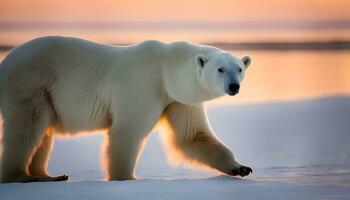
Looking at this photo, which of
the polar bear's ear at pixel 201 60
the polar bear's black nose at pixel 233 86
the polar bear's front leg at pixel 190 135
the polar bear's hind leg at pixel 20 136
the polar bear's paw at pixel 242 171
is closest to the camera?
the polar bear's black nose at pixel 233 86

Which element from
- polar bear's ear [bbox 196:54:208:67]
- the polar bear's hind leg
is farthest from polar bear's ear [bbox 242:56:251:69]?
the polar bear's hind leg

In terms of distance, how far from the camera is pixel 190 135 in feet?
26.4

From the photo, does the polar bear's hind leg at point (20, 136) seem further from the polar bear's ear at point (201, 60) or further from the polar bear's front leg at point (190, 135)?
the polar bear's ear at point (201, 60)

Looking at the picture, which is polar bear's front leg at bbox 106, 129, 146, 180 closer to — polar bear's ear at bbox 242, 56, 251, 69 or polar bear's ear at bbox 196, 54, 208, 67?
polar bear's ear at bbox 196, 54, 208, 67

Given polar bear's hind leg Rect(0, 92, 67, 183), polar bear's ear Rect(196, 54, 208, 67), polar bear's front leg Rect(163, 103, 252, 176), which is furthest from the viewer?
polar bear's front leg Rect(163, 103, 252, 176)

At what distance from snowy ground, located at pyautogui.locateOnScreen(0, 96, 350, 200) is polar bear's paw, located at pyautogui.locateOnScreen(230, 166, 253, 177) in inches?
2.3

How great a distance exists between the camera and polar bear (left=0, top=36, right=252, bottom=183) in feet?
25.1

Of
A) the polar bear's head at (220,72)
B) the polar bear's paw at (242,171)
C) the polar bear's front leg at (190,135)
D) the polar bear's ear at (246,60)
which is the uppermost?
the polar bear's ear at (246,60)

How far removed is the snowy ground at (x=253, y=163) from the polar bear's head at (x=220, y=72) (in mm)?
746

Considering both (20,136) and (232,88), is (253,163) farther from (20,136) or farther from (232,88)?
(20,136)

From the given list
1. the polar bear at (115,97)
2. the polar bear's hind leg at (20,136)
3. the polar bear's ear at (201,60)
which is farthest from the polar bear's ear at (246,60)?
the polar bear's hind leg at (20,136)

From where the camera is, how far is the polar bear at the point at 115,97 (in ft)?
25.1

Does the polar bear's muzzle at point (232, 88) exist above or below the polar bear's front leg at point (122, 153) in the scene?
above

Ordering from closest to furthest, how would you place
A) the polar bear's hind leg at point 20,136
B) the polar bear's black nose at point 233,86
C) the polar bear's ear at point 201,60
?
the polar bear's black nose at point 233,86, the polar bear's ear at point 201,60, the polar bear's hind leg at point 20,136
